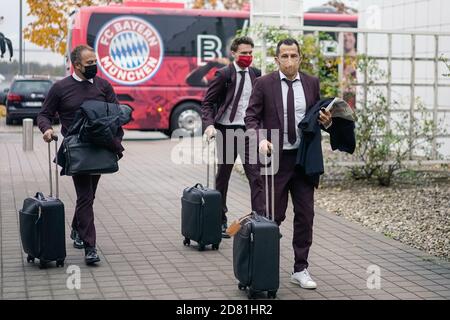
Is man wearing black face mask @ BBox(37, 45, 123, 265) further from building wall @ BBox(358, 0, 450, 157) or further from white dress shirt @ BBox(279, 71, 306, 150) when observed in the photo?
building wall @ BBox(358, 0, 450, 157)

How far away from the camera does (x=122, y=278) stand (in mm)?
6973

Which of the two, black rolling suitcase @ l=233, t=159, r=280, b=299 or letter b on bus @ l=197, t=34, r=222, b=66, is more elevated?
letter b on bus @ l=197, t=34, r=222, b=66

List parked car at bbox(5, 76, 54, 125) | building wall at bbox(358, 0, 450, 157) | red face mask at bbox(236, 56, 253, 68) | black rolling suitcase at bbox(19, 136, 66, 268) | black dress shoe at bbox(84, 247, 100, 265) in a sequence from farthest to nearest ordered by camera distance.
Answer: parked car at bbox(5, 76, 54, 125), building wall at bbox(358, 0, 450, 157), red face mask at bbox(236, 56, 253, 68), black dress shoe at bbox(84, 247, 100, 265), black rolling suitcase at bbox(19, 136, 66, 268)

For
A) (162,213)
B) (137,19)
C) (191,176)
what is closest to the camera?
(162,213)

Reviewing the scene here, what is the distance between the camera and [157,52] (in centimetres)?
2262

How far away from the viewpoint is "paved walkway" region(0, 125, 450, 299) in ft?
21.6

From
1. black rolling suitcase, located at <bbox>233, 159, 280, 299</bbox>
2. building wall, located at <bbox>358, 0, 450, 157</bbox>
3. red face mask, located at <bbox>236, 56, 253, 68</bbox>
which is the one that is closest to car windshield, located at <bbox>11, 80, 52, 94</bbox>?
building wall, located at <bbox>358, 0, 450, 157</bbox>

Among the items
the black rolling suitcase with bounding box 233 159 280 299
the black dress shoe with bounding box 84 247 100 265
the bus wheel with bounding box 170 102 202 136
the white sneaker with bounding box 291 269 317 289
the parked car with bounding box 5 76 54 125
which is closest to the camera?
the black rolling suitcase with bounding box 233 159 280 299

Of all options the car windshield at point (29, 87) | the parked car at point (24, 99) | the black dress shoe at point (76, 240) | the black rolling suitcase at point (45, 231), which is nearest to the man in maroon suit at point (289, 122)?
the black rolling suitcase at point (45, 231)

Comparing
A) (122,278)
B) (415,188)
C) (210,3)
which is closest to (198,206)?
(122,278)

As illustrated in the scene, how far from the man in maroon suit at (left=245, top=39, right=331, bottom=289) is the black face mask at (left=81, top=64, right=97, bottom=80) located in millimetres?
1526

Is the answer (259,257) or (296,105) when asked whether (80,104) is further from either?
(259,257)
